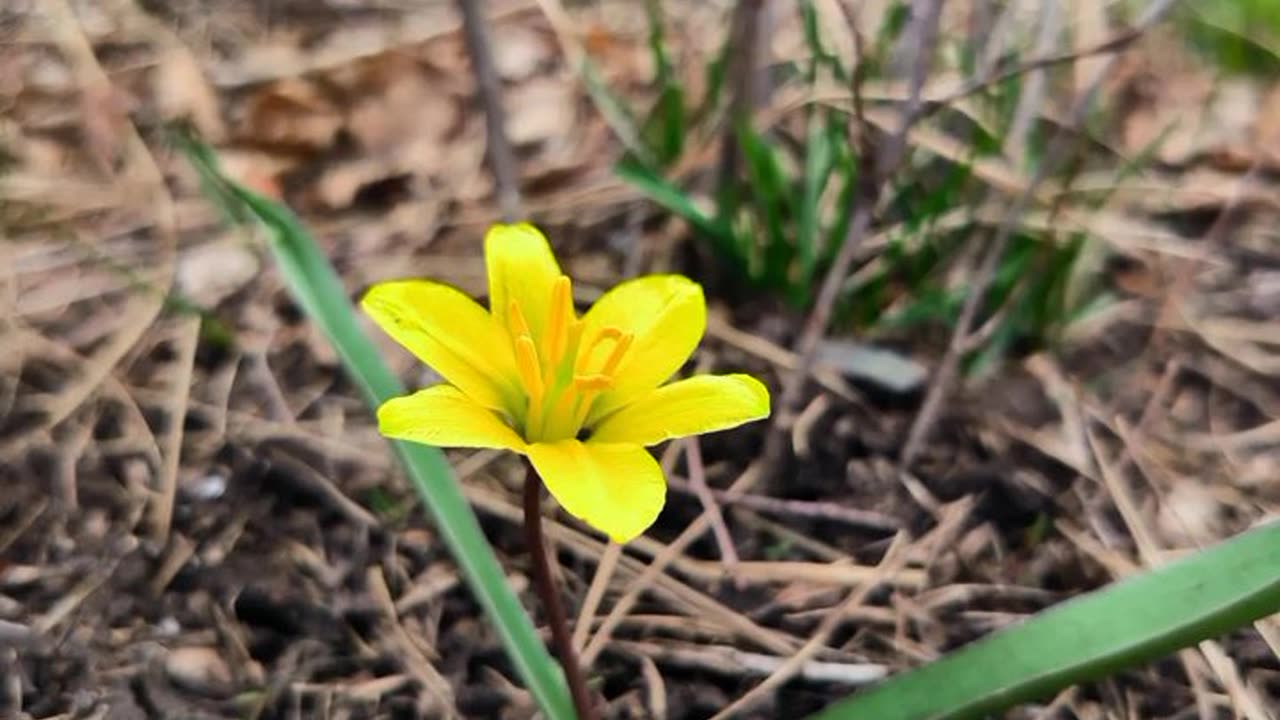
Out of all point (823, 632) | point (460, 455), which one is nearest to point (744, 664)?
point (823, 632)

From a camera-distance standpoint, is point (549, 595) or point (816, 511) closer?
point (549, 595)

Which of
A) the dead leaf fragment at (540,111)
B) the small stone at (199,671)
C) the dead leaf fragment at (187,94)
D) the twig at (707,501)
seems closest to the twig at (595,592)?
the twig at (707,501)

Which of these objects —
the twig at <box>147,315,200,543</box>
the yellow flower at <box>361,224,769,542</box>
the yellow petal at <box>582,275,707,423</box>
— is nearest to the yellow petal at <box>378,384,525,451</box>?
the yellow flower at <box>361,224,769,542</box>

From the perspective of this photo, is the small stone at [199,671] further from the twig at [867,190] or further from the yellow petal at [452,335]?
the twig at [867,190]

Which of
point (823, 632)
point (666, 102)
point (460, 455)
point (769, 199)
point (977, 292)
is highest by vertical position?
point (666, 102)

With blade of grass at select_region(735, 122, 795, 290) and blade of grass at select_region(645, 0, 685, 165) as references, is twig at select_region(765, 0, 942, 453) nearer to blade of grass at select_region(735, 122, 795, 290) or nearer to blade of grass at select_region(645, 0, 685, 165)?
blade of grass at select_region(735, 122, 795, 290)

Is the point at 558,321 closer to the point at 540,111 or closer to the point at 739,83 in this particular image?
the point at 739,83
